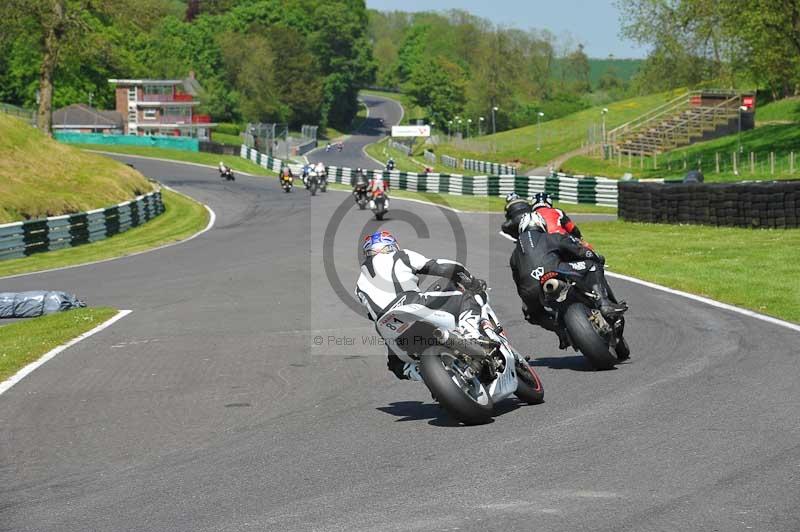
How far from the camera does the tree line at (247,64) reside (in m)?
135

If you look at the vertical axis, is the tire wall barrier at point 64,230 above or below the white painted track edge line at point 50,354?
above

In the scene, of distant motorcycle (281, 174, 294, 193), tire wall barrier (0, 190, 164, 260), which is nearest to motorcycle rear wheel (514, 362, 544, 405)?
tire wall barrier (0, 190, 164, 260)

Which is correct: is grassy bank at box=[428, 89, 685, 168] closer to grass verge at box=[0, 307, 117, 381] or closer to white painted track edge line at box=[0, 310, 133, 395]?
grass verge at box=[0, 307, 117, 381]

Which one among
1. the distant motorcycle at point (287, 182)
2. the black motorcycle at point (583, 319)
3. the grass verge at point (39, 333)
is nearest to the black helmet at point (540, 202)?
the black motorcycle at point (583, 319)

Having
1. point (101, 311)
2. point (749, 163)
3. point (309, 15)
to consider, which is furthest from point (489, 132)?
point (101, 311)

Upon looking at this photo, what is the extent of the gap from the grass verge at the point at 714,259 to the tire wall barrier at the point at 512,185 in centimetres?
1147

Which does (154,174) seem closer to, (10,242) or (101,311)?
(10,242)

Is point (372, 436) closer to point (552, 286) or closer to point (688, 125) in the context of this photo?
point (552, 286)

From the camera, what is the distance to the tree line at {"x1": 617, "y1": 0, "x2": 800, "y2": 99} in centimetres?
4862

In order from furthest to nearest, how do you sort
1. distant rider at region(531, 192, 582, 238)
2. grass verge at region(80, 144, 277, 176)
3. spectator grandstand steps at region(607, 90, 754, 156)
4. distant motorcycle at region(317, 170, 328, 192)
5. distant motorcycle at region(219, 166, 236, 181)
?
grass verge at region(80, 144, 277, 176) < spectator grandstand steps at region(607, 90, 754, 156) < distant motorcycle at region(219, 166, 236, 181) < distant motorcycle at region(317, 170, 328, 192) < distant rider at region(531, 192, 582, 238)

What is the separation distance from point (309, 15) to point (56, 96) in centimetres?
6360

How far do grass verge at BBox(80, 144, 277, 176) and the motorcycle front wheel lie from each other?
6882cm

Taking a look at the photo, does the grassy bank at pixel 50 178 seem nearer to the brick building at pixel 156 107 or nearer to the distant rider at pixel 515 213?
the distant rider at pixel 515 213

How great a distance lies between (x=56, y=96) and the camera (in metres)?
140
